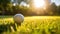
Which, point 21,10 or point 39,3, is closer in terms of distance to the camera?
point 21,10

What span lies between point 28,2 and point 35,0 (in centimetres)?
106

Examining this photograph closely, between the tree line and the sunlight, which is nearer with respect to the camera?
the tree line

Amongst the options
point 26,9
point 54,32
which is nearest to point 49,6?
point 26,9

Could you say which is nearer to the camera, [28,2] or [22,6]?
[22,6]

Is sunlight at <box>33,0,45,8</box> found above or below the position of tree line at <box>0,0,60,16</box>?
above

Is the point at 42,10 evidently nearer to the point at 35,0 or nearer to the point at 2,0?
the point at 35,0

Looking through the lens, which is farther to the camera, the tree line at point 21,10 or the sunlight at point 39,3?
the sunlight at point 39,3

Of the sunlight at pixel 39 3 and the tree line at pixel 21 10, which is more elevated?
the sunlight at pixel 39 3

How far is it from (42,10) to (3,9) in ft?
13.5

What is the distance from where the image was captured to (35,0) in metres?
20.6

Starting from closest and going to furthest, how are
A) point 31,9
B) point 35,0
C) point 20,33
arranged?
1. point 20,33
2. point 31,9
3. point 35,0

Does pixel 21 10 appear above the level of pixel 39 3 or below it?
below

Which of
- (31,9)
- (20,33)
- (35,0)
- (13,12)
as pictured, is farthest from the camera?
(35,0)

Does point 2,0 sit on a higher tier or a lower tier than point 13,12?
→ higher
